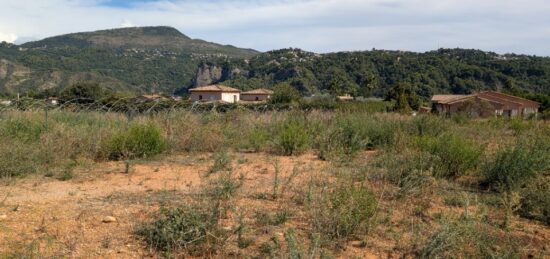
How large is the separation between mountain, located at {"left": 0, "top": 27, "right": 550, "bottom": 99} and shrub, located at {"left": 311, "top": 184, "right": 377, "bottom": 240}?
60.8 m

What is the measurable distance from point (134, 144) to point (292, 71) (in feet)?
251

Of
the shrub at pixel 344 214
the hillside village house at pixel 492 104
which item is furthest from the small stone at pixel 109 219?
the hillside village house at pixel 492 104

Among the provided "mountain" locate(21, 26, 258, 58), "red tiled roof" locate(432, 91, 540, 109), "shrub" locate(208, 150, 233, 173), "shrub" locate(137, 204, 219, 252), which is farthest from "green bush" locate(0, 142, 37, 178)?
"mountain" locate(21, 26, 258, 58)

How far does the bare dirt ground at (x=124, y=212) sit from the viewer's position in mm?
4395

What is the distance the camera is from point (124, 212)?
5.36m

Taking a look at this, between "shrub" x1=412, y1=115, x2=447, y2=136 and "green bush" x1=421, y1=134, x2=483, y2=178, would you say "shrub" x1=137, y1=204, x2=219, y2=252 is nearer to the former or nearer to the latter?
"green bush" x1=421, y1=134, x2=483, y2=178

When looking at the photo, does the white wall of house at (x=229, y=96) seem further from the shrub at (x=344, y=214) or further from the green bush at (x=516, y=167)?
the shrub at (x=344, y=214)

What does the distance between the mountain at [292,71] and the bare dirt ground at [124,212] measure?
190 ft

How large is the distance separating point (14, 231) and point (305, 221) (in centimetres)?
302

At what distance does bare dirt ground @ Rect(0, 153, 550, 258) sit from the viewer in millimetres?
4395

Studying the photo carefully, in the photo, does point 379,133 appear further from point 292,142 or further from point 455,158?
point 455,158

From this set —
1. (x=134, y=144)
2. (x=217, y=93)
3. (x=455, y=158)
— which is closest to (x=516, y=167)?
(x=455, y=158)

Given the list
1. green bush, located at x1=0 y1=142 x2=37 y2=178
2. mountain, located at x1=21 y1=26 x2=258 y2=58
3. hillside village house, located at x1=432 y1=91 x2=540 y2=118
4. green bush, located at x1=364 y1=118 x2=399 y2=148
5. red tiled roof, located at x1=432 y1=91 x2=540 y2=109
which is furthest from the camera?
mountain, located at x1=21 y1=26 x2=258 y2=58

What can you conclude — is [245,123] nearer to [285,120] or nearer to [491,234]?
[285,120]
